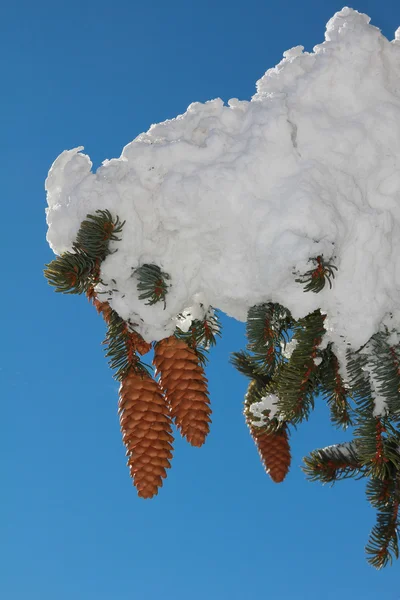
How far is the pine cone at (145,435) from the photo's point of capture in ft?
7.07

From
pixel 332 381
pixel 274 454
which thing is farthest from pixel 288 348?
pixel 274 454

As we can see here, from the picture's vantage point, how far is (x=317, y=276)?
197 cm

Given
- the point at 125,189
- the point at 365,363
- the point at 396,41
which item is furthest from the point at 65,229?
the point at 396,41

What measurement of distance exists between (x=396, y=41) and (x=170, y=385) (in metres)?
1.66

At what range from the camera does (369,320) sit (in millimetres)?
2137

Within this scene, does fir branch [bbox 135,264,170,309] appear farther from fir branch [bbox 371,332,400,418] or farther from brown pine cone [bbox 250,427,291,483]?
brown pine cone [bbox 250,427,291,483]

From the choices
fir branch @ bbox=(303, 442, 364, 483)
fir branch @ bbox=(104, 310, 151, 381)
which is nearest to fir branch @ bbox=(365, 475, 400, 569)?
fir branch @ bbox=(303, 442, 364, 483)

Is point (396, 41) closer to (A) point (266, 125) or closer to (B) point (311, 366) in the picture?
(A) point (266, 125)

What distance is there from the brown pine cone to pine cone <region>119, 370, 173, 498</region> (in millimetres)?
1095

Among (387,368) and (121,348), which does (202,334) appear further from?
(387,368)

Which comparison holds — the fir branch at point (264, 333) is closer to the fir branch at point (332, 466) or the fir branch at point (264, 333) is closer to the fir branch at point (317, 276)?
the fir branch at point (317, 276)

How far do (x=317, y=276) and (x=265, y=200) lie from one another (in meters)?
0.32

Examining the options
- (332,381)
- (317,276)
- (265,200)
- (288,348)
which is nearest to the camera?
(317,276)

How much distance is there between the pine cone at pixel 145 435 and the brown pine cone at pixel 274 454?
1.09 metres
